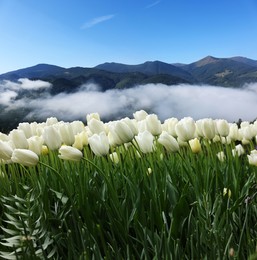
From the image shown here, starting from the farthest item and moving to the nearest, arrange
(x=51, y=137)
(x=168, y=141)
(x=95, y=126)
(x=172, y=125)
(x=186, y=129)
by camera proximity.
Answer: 1. (x=172, y=125)
2. (x=95, y=126)
3. (x=186, y=129)
4. (x=51, y=137)
5. (x=168, y=141)

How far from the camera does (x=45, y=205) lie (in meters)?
3.99

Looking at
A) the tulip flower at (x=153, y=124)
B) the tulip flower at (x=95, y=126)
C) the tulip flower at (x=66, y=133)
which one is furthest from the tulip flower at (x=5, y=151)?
the tulip flower at (x=153, y=124)

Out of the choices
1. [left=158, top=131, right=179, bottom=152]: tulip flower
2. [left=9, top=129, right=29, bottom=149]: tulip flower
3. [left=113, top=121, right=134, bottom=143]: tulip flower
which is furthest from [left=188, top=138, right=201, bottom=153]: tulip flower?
[left=9, top=129, right=29, bottom=149]: tulip flower

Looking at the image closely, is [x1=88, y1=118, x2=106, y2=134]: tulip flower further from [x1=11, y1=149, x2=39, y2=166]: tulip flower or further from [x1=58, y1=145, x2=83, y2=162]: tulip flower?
[x1=11, y1=149, x2=39, y2=166]: tulip flower

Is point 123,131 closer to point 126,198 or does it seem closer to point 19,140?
point 126,198

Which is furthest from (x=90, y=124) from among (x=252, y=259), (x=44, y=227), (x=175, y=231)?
(x=252, y=259)

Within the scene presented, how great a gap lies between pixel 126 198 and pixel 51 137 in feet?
3.23

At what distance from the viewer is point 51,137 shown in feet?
14.3

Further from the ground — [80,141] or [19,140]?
[19,140]

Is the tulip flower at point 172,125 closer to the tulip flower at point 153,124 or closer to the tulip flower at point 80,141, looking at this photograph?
the tulip flower at point 153,124

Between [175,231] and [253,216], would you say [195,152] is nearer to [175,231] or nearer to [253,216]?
[253,216]

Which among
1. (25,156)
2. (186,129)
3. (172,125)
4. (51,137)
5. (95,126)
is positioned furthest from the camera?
(172,125)

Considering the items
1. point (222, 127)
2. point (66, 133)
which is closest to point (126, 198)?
point (66, 133)

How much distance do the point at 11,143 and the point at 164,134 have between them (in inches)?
59.3
